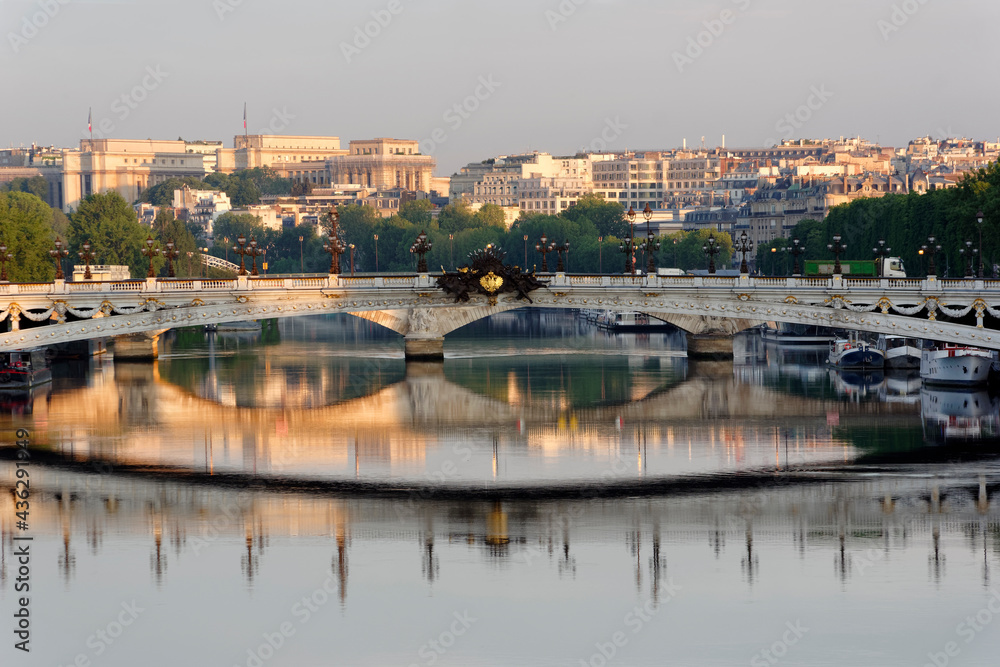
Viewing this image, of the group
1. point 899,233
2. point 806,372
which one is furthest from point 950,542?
point 899,233

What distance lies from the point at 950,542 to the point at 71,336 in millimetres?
43277

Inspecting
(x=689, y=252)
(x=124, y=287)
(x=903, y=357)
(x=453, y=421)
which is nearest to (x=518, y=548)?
(x=453, y=421)

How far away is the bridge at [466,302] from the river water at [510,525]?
321 cm

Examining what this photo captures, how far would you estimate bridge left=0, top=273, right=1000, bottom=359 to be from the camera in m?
67.0

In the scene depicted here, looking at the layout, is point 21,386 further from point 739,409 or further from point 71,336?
point 739,409

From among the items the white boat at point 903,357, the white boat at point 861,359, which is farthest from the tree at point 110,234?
the white boat at point 903,357

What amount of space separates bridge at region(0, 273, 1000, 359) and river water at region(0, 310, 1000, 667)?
3.21 m

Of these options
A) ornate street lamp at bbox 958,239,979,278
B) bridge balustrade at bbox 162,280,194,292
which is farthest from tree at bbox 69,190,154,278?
ornate street lamp at bbox 958,239,979,278

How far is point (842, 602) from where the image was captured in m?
34.1

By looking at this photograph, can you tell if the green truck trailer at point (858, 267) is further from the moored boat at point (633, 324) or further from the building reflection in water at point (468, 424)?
the moored boat at point (633, 324)

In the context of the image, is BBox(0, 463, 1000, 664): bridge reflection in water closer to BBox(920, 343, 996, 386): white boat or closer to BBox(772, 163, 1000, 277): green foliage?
BBox(920, 343, 996, 386): white boat

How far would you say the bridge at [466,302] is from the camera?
6700cm

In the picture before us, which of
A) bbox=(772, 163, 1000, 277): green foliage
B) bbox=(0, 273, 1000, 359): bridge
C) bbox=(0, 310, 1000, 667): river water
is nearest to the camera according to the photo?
bbox=(0, 310, 1000, 667): river water

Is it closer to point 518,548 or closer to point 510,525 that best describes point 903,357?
point 510,525
